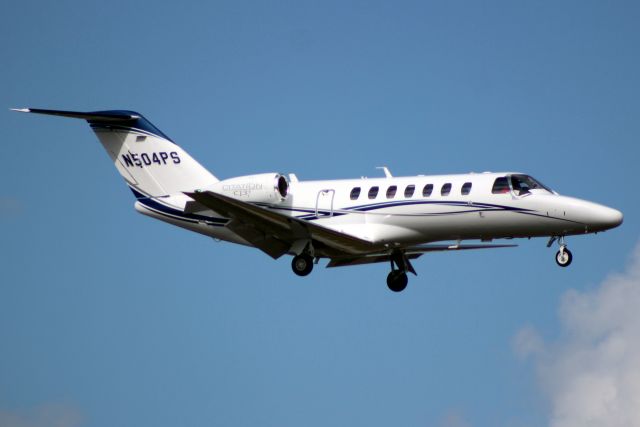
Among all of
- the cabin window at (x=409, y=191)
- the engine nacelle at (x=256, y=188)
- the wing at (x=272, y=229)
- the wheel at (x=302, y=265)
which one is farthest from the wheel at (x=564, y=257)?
the engine nacelle at (x=256, y=188)

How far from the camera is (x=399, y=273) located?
28.5m

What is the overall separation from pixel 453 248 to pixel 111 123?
9833 millimetres

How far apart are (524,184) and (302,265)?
5776 mm

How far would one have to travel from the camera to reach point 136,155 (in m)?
29.6

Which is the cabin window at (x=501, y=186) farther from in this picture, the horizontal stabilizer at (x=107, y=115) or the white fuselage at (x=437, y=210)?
the horizontal stabilizer at (x=107, y=115)

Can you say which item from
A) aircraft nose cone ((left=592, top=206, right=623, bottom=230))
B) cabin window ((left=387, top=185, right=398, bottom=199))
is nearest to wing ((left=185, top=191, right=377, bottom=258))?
cabin window ((left=387, top=185, right=398, bottom=199))

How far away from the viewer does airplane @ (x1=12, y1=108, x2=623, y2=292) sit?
25219mm

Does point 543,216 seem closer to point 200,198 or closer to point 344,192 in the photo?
point 344,192

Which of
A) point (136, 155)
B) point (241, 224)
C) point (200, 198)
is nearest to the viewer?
point (200, 198)

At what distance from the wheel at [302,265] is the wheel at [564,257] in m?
6.07

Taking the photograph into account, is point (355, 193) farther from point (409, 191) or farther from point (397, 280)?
point (397, 280)

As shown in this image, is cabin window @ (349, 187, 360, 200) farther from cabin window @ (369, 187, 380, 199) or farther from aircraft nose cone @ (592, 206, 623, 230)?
aircraft nose cone @ (592, 206, 623, 230)

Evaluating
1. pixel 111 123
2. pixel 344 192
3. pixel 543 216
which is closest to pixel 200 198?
pixel 344 192

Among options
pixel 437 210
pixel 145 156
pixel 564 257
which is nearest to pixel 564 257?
pixel 564 257
